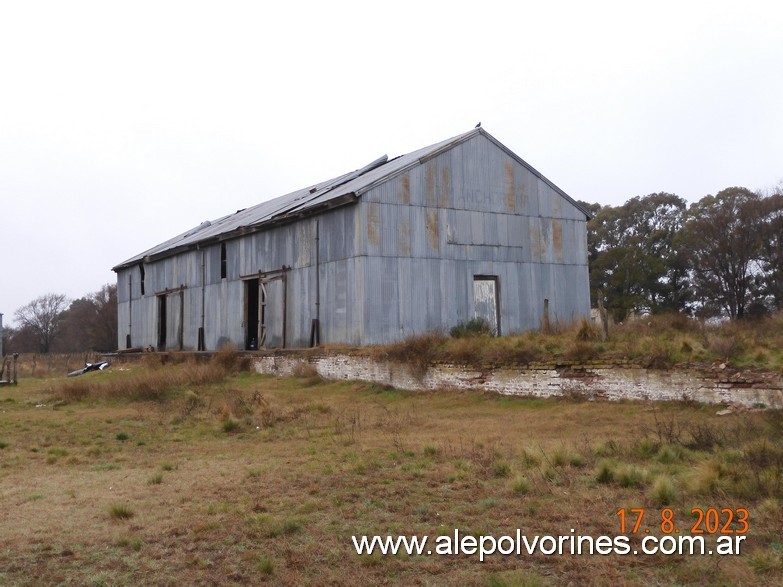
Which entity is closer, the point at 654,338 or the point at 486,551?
the point at 486,551

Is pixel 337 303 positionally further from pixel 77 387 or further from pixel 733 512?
pixel 733 512

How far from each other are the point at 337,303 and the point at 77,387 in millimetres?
7624

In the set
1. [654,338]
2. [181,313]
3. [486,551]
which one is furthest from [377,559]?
[181,313]

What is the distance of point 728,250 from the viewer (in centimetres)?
3912

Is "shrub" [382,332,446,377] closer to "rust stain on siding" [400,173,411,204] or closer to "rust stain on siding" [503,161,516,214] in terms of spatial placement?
"rust stain on siding" [400,173,411,204]

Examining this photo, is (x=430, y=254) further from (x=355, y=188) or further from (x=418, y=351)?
(x=418, y=351)

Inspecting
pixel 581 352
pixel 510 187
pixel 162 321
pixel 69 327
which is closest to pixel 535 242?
pixel 510 187

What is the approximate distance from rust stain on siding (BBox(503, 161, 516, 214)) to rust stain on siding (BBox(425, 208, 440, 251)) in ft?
9.52

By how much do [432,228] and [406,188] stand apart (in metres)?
1.49

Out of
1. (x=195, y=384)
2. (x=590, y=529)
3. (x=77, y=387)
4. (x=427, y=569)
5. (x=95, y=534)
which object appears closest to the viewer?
(x=427, y=569)

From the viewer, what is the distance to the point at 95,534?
20.6 feet

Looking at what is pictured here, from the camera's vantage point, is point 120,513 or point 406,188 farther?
point 406,188

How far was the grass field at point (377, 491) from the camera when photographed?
16.9 ft

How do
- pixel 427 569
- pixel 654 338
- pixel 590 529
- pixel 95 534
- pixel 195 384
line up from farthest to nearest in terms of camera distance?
pixel 195 384 → pixel 654 338 → pixel 95 534 → pixel 590 529 → pixel 427 569
